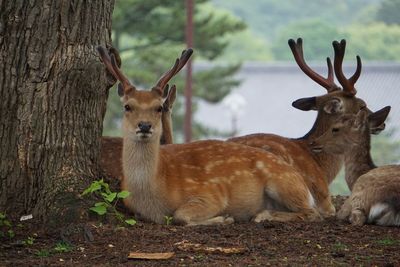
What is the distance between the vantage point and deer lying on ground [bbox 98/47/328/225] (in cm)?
879

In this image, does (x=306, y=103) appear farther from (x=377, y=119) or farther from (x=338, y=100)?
(x=377, y=119)

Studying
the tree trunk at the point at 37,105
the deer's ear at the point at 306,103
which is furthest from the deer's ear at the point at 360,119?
the tree trunk at the point at 37,105

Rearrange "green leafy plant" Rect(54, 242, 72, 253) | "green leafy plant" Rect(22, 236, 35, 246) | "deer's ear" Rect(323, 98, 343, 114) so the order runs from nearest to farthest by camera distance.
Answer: "green leafy plant" Rect(54, 242, 72, 253)
"green leafy plant" Rect(22, 236, 35, 246)
"deer's ear" Rect(323, 98, 343, 114)

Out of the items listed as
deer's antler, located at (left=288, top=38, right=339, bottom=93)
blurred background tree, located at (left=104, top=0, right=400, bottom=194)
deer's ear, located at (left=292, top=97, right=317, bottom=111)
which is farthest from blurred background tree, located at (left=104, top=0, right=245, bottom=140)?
deer's ear, located at (left=292, top=97, right=317, bottom=111)

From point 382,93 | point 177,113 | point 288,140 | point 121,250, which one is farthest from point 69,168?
point 382,93

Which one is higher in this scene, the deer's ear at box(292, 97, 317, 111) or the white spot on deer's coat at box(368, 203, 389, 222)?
the deer's ear at box(292, 97, 317, 111)

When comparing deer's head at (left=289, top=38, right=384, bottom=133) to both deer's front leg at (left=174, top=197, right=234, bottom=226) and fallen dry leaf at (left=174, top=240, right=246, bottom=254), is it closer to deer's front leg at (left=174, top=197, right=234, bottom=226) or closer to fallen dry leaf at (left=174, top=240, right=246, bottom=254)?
deer's front leg at (left=174, top=197, right=234, bottom=226)

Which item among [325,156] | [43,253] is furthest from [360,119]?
[43,253]

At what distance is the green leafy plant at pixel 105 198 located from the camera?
27.0 ft

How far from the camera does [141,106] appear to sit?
877cm

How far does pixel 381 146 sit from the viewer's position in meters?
30.2

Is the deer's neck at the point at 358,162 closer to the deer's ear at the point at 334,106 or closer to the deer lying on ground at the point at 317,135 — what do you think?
the deer lying on ground at the point at 317,135

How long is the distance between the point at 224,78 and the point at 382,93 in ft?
35.1

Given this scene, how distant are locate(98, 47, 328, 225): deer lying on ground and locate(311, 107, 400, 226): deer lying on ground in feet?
1.55
